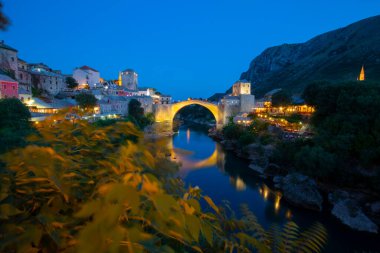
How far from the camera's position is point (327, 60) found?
195 feet

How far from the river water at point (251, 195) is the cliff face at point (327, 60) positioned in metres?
21.0

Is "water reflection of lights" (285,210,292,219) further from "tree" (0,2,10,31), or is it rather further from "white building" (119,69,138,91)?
"white building" (119,69,138,91)

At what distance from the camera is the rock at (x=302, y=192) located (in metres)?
11.4

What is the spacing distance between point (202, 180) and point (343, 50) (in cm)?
6390

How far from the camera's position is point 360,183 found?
11750 mm

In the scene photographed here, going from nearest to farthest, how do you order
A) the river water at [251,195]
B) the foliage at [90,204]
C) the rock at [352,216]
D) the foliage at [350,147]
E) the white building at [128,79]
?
the foliage at [90,204] → the river water at [251,195] → the rock at [352,216] → the foliage at [350,147] → the white building at [128,79]

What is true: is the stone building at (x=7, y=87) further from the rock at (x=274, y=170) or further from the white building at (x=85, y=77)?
the white building at (x=85, y=77)

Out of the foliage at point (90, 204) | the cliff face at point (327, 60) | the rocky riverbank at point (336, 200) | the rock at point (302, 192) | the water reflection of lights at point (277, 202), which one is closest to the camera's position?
the foliage at point (90, 204)

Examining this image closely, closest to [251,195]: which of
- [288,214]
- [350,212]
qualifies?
[288,214]

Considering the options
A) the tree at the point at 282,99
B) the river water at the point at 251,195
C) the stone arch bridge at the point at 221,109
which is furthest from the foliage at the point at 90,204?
the stone arch bridge at the point at 221,109

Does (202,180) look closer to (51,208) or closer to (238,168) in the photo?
(238,168)

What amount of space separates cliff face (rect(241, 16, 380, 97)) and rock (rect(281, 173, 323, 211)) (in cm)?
2229

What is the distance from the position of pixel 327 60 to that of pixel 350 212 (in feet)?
202

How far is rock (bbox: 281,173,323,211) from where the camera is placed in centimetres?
1140
